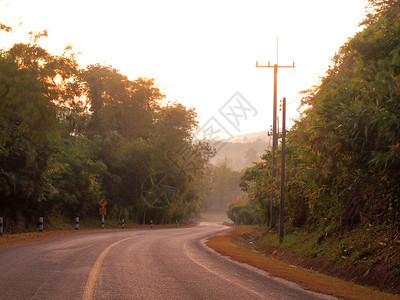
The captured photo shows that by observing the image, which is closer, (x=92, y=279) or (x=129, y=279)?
(x=92, y=279)

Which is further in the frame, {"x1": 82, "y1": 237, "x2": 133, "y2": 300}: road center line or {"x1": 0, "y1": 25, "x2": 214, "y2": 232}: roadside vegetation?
{"x1": 0, "y1": 25, "x2": 214, "y2": 232}: roadside vegetation

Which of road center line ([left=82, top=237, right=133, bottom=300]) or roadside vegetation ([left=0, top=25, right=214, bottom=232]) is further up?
roadside vegetation ([left=0, top=25, right=214, bottom=232])

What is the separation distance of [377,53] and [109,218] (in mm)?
33122

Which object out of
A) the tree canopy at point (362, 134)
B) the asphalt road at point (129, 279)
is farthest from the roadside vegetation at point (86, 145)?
the tree canopy at point (362, 134)

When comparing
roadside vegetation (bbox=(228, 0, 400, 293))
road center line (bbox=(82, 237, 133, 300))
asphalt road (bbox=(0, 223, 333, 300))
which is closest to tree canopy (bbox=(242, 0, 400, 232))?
roadside vegetation (bbox=(228, 0, 400, 293))

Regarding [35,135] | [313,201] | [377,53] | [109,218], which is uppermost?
[377,53]

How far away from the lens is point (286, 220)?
26953 millimetres

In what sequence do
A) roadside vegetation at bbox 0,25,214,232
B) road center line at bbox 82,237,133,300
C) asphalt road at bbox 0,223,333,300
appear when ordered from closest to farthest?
road center line at bbox 82,237,133,300
asphalt road at bbox 0,223,333,300
roadside vegetation at bbox 0,25,214,232

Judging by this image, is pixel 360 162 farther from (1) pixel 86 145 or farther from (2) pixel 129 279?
(1) pixel 86 145

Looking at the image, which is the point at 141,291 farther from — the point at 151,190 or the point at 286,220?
the point at 151,190

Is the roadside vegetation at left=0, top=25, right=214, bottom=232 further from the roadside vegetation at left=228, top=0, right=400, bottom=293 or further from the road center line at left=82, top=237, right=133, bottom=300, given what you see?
the roadside vegetation at left=228, top=0, right=400, bottom=293

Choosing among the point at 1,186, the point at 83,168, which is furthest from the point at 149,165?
the point at 1,186

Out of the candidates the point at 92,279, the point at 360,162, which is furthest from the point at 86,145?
the point at 92,279

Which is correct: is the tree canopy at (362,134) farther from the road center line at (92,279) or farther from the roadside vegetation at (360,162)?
the road center line at (92,279)
